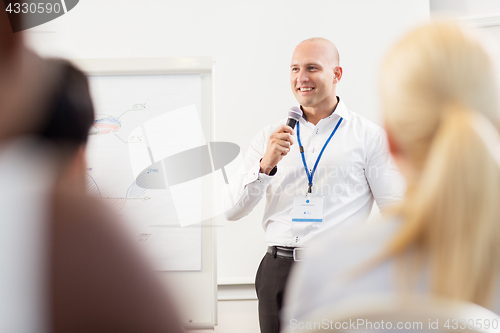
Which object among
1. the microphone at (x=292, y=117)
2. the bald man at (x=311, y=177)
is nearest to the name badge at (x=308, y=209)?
the bald man at (x=311, y=177)

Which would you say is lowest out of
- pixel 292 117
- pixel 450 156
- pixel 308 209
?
pixel 308 209

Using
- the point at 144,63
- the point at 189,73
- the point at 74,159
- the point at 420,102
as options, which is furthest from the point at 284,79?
the point at 74,159

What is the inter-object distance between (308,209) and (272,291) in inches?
17.7

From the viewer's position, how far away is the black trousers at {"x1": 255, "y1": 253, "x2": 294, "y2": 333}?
194cm

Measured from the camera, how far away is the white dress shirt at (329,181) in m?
2.01

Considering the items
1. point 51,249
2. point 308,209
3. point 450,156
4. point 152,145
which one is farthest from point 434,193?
point 152,145

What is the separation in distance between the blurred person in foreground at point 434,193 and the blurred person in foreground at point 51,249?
0.98 feet

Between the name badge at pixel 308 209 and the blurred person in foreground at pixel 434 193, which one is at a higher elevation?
the blurred person in foreground at pixel 434 193

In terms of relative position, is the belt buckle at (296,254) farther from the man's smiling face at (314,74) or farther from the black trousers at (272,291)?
the man's smiling face at (314,74)

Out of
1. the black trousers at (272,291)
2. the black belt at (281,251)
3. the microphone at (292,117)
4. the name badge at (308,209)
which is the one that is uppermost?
the microphone at (292,117)

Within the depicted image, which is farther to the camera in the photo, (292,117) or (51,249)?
(292,117)

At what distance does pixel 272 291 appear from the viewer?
195 cm

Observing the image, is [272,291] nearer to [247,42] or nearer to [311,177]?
[311,177]

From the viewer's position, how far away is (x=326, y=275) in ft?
2.03
